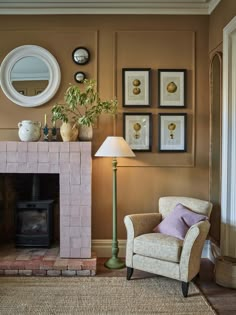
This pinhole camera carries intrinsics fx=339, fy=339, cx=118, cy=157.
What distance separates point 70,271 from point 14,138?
1654 mm

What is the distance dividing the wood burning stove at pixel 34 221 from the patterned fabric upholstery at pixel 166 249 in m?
1.03

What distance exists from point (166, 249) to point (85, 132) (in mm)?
1504

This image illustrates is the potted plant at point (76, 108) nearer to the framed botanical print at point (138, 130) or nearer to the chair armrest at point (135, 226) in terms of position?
the framed botanical print at point (138, 130)

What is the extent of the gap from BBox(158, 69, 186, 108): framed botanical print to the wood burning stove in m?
1.75

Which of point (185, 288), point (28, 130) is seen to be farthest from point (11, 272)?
point (185, 288)

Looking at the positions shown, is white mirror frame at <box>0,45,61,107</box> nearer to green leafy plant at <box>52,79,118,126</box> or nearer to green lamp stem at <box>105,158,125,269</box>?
green leafy plant at <box>52,79,118,126</box>

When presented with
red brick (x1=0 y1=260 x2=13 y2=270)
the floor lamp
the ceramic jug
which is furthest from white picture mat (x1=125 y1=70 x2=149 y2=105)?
red brick (x1=0 y1=260 x2=13 y2=270)

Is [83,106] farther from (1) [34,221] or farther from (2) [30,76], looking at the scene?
(1) [34,221]

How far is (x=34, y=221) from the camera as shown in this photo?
3.90 meters

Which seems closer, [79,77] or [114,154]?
[114,154]

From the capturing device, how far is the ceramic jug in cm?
360

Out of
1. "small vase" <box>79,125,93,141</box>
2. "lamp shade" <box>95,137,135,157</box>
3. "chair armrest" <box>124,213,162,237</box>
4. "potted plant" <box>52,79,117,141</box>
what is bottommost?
"chair armrest" <box>124,213,162,237</box>

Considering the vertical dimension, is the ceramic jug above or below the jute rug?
above

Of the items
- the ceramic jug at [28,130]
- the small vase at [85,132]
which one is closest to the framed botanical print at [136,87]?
the small vase at [85,132]
